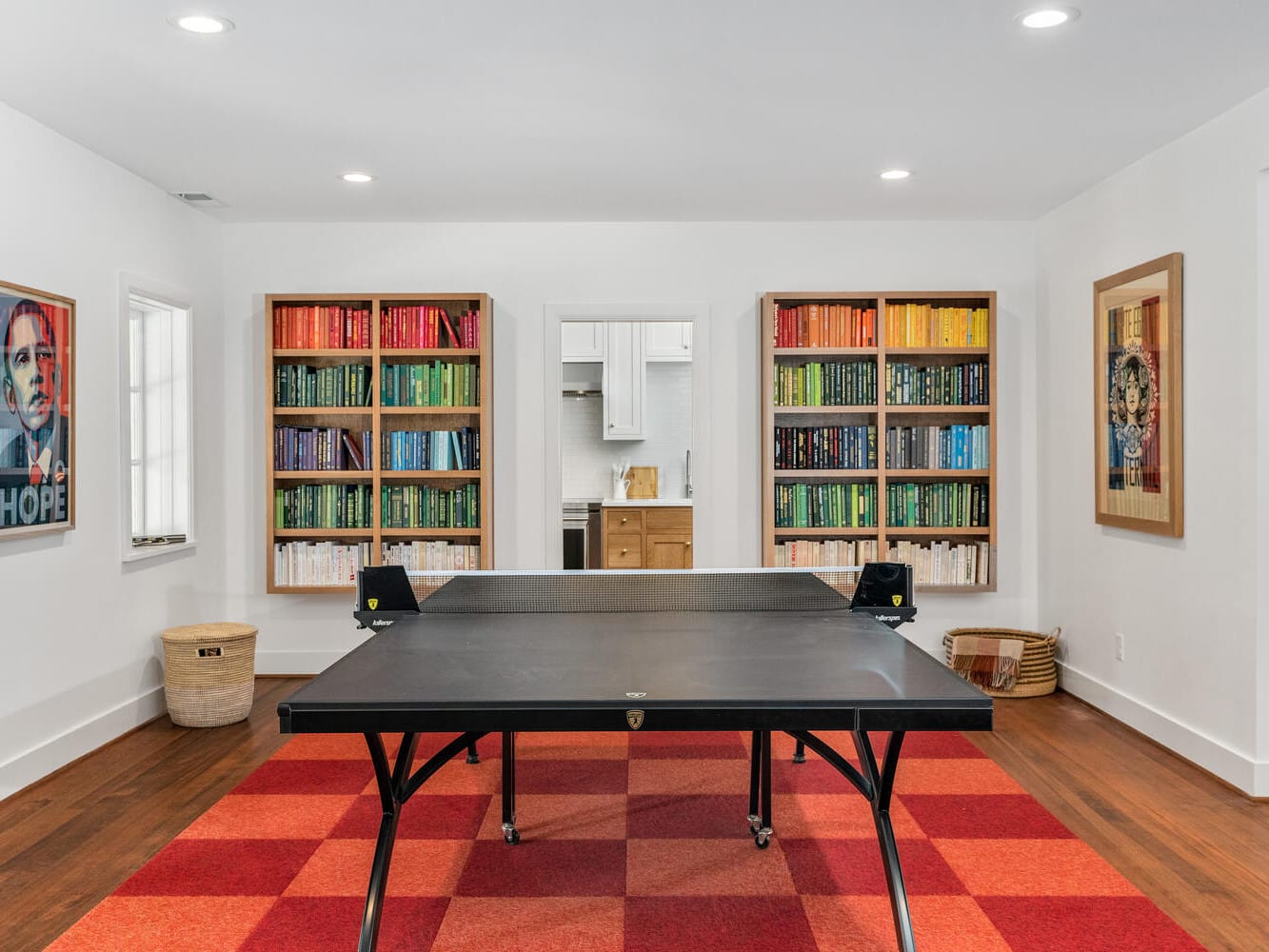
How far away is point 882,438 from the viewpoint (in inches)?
203

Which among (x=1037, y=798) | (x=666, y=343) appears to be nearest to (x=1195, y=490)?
(x=1037, y=798)

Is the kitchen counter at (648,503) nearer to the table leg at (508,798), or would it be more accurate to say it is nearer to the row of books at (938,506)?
the row of books at (938,506)

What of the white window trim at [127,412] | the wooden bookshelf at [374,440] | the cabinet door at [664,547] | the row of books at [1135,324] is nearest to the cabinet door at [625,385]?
the cabinet door at [664,547]

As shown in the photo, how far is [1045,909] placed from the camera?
2623 mm

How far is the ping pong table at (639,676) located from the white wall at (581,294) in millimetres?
2205

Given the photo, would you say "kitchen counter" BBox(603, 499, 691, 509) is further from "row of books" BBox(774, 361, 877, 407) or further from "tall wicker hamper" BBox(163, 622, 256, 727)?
"tall wicker hamper" BBox(163, 622, 256, 727)

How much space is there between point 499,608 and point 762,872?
1042 millimetres

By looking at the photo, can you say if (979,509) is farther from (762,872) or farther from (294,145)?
(294,145)

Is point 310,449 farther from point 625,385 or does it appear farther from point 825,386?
point 625,385

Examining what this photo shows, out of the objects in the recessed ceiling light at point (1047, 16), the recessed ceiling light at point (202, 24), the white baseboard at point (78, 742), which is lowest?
the white baseboard at point (78, 742)

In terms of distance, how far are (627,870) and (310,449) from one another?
3056 millimetres

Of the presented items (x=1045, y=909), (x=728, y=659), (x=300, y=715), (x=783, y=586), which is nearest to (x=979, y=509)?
(x=783, y=586)

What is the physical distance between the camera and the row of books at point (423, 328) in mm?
5109

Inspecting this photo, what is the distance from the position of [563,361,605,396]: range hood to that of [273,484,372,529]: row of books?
8.62ft
